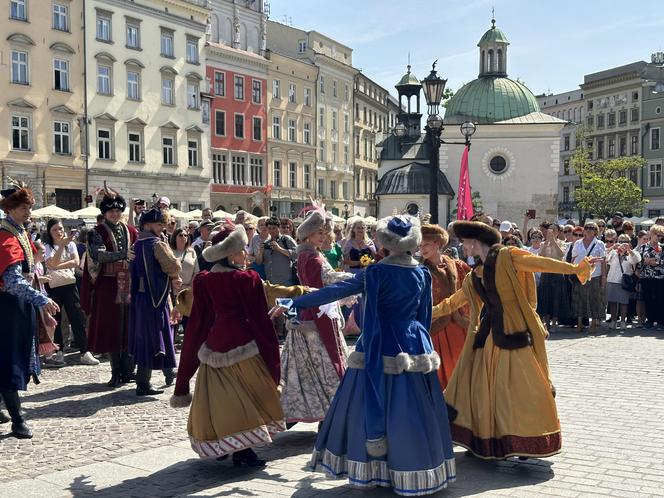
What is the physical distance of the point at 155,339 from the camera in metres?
8.09

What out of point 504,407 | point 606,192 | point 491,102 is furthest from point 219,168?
point 504,407

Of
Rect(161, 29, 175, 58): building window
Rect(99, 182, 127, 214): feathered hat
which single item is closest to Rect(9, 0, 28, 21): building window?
Rect(161, 29, 175, 58): building window

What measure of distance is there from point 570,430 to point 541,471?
1.32 metres

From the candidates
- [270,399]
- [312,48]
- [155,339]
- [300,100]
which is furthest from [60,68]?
[270,399]

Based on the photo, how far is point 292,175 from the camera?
55.2 meters

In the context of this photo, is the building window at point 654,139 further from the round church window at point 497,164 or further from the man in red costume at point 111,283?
the man in red costume at point 111,283

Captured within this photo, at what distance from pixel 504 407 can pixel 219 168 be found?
4336cm

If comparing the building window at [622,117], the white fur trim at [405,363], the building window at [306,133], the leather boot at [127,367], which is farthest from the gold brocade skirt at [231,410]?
the building window at [622,117]

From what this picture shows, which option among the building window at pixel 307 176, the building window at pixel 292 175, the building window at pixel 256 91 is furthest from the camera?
the building window at pixel 307 176

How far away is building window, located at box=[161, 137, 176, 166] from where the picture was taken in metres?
41.6

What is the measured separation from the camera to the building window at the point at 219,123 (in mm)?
47188

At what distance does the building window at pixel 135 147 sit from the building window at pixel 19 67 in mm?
6444

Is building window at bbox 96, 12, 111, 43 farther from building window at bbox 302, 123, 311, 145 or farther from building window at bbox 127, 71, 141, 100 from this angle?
building window at bbox 302, 123, 311, 145

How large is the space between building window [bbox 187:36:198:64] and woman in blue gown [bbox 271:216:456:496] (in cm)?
4059
